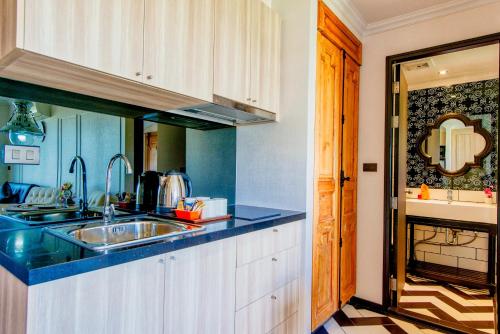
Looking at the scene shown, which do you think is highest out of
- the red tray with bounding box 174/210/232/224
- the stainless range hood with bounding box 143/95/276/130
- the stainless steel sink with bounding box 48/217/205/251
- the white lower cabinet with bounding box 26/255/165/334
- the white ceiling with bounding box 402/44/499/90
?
the white ceiling with bounding box 402/44/499/90

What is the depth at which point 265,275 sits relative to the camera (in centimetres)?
166

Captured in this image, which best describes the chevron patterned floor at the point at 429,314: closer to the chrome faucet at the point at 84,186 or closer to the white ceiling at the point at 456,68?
the chrome faucet at the point at 84,186

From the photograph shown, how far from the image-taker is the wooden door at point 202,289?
115 centimetres

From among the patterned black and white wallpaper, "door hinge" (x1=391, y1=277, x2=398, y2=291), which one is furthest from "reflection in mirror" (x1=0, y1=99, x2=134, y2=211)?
the patterned black and white wallpaper

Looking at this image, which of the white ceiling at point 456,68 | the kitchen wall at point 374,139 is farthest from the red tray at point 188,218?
the white ceiling at point 456,68

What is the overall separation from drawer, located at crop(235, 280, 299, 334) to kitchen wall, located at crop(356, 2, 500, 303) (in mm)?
1031

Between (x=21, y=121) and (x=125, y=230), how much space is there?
753 millimetres

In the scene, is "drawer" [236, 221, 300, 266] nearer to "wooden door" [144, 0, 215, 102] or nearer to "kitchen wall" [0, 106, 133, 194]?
"wooden door" [144, 0, 215, 102]

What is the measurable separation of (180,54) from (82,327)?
1192 millimetres

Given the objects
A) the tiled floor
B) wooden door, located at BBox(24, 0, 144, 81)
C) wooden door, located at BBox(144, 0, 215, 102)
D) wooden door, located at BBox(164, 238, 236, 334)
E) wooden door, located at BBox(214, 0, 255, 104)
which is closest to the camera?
wooden door, located at BBox(24, 0, 144, 81)

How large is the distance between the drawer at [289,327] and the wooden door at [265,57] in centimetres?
137

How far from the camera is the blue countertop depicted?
816 millimetres

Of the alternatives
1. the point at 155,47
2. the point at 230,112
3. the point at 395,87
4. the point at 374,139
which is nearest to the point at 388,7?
the point at 395,87

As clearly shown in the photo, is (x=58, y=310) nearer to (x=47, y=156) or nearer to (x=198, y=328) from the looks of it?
(x=198, y=328)
